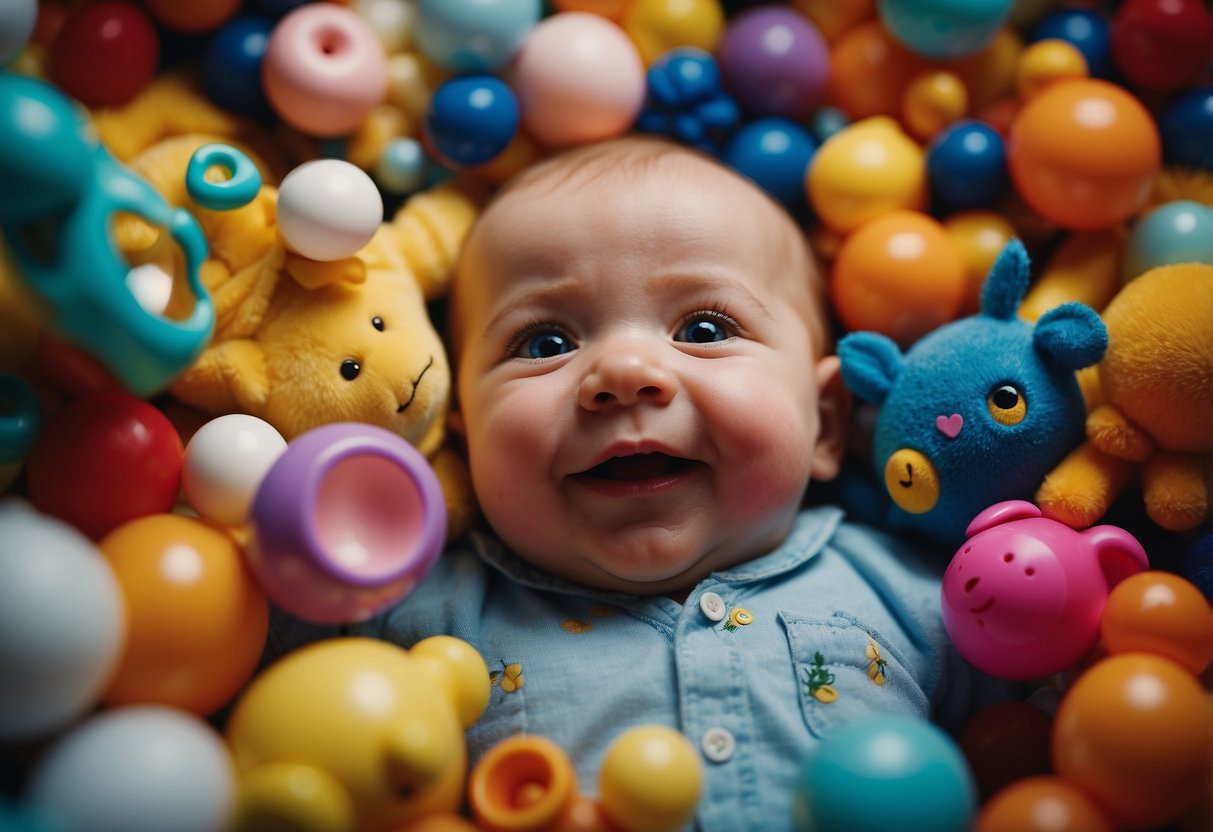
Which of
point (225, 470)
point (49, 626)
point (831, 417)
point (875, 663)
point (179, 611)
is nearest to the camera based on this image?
point (49, 626)

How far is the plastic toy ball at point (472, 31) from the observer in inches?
53.6

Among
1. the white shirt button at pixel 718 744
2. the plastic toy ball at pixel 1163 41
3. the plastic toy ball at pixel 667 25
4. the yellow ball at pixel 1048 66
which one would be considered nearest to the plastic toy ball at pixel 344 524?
the white shirt button at pixel 718 744

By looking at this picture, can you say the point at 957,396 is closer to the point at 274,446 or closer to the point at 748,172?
the point at 748,172

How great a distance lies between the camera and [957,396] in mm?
1215

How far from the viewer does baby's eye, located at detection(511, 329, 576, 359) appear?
1287mm

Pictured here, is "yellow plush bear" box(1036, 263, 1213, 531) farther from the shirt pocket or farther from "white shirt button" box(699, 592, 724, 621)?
"white shirt button" box(699, 592, 724, 621)

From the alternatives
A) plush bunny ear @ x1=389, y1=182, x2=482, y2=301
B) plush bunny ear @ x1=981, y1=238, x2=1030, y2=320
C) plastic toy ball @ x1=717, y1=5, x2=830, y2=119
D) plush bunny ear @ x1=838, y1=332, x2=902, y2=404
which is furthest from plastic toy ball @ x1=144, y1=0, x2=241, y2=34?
plush bunny ear @ x1=981, y1=238, x2=1030, y2=320

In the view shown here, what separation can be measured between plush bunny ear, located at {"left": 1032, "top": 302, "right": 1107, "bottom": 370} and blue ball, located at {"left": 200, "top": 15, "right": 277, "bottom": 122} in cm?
101

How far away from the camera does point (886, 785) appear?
80 cm

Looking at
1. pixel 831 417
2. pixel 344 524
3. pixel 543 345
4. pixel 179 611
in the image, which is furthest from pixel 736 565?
pixel 179 611

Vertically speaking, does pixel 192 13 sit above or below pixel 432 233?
above

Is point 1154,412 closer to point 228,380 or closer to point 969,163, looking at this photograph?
point 969,163

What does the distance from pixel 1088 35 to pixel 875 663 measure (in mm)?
924

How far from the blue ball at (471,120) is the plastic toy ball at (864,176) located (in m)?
0.43
